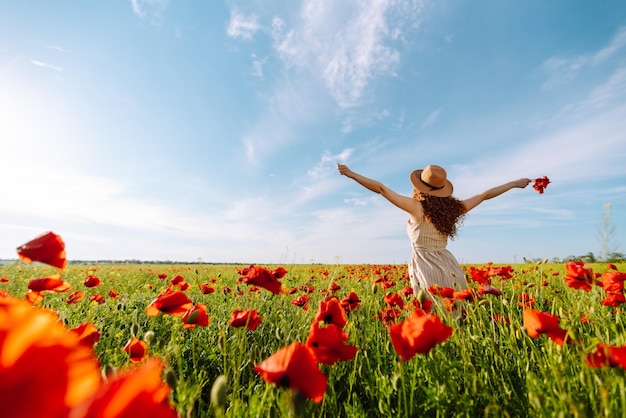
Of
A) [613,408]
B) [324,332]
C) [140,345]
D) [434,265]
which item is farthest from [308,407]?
[434,265]

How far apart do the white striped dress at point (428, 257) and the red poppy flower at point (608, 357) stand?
314cm

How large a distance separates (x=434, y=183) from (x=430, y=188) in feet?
0.38

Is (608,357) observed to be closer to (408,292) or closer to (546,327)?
(546,327)

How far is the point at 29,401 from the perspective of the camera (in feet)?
1.05

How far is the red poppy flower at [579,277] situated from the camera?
6.30 ft

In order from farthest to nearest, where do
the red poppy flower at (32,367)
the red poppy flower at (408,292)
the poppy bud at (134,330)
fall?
the red poppy flower at (408,292), the poppy bud at (134,330), the red poppy flower at (32,367)

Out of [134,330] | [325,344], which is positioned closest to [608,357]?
[325,344]

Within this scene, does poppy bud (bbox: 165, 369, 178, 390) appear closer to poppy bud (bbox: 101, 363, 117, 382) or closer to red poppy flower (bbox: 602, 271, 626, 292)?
poppy bud (bbox: 101, 363, 117, 382)

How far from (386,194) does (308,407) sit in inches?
130

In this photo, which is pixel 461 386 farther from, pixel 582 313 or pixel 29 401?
pixel 29 401

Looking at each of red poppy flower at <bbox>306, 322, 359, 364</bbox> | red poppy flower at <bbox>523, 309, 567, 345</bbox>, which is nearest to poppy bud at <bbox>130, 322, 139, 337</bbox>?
red poppy flower at <bbox>306, 322, 359, 364</bbox>

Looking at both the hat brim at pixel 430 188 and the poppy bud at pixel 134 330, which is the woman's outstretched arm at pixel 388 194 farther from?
the poppy bud at pixel 134 330

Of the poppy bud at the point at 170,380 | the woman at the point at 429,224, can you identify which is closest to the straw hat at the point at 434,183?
the woman at the point at 429,224

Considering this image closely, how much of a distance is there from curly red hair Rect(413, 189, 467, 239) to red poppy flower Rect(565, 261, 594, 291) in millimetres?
2543
